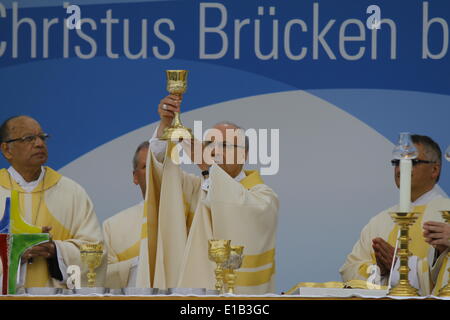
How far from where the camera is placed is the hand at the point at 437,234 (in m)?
7.22

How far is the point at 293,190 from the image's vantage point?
935 cm

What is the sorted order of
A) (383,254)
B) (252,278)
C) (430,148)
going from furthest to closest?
(430,148) → (383,254) → (252,278)

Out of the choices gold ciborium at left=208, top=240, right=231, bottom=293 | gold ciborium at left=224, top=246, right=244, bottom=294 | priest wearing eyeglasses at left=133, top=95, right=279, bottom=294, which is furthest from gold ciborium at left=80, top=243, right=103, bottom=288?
gold ciborium at left=208, top=240, right=231, bottom=293

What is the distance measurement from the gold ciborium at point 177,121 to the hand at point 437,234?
1788 mm

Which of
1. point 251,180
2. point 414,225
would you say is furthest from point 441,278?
point 251,180

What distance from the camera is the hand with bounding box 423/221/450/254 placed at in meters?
7.22

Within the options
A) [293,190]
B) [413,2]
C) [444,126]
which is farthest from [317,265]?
[413,2]

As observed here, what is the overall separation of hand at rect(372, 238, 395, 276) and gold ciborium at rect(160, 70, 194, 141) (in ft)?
8.11

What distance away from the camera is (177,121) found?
21.3 ft

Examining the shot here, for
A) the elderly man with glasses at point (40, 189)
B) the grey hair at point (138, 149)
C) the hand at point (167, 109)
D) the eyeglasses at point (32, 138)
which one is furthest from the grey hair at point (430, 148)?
the eyeglasses at point (32, 138)

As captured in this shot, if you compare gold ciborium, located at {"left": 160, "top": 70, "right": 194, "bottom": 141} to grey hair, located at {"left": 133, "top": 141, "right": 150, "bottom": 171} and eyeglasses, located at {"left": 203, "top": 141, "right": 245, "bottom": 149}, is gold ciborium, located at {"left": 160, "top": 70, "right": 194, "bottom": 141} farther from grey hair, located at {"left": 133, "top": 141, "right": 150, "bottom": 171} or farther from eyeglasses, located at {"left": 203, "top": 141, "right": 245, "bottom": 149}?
grey hair, located at {"left": 133, "top": 141, "right": 150, "bottom": 171}

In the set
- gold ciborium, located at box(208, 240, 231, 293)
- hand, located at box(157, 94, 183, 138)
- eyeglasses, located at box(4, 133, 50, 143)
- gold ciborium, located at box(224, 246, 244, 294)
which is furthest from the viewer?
eyeglasses, located at box(4, 133, 50, 143)

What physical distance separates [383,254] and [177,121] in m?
2.54

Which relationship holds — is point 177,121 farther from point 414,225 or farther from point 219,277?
point 414,225
